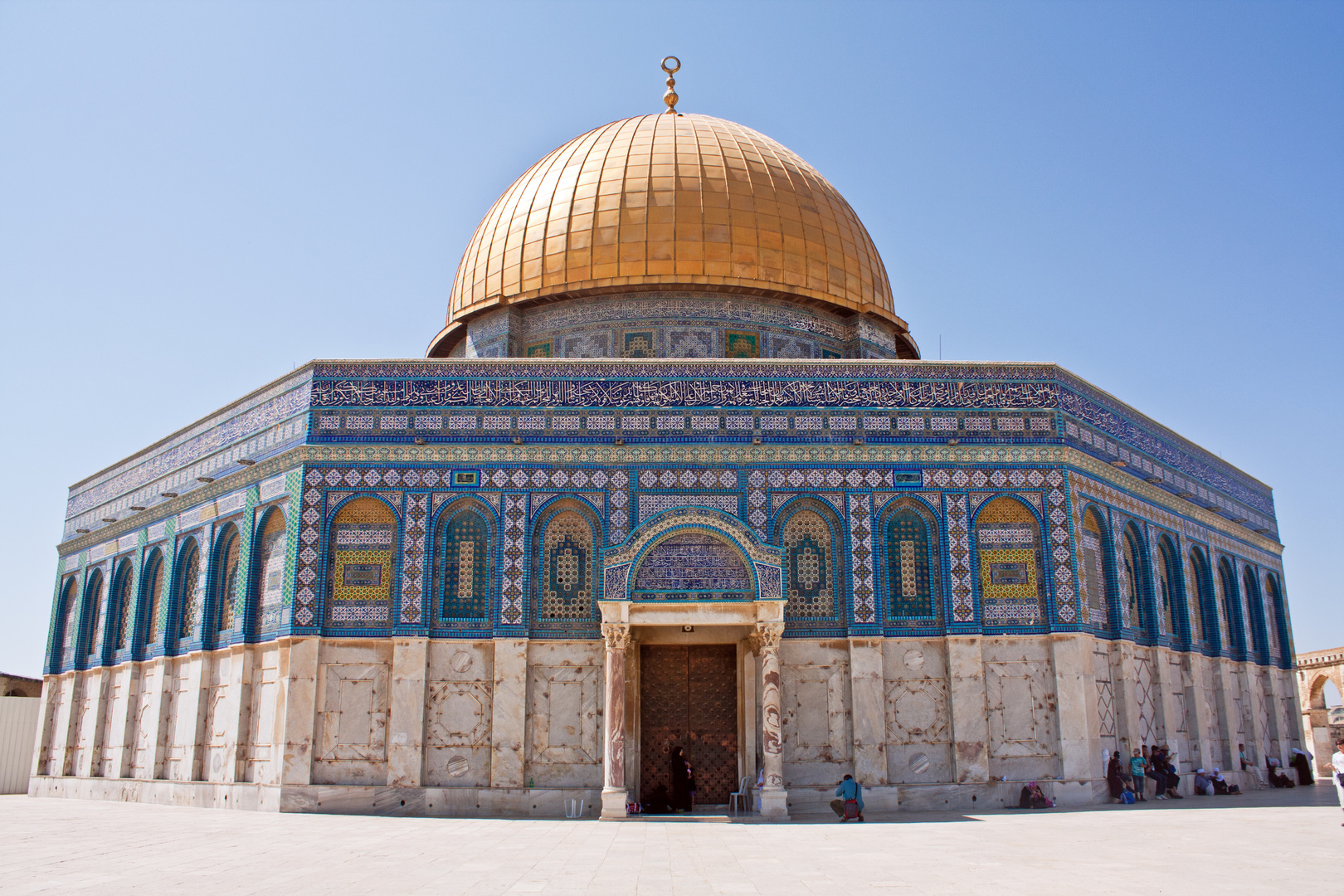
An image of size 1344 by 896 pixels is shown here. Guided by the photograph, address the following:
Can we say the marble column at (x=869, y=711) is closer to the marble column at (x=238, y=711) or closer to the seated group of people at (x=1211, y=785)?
the seated group of people at (x=1211, y=785)

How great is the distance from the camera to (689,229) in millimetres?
18453

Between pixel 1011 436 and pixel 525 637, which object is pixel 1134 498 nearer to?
pixel 1011 436

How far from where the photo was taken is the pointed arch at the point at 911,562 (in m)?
15.1

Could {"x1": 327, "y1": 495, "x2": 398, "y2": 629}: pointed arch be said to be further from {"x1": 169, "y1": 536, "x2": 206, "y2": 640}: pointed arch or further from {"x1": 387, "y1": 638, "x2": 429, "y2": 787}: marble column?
{"x1": 169, "y1": 536, "x2": 206, "y2": 640}: pointed arch

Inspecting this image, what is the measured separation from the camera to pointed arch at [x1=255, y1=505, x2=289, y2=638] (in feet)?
50.4

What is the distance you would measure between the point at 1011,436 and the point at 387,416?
8.72 meters

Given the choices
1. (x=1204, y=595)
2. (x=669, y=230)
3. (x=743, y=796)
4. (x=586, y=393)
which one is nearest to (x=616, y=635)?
(x=743, y=796)

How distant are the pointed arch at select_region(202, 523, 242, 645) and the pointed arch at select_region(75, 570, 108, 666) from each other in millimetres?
4303

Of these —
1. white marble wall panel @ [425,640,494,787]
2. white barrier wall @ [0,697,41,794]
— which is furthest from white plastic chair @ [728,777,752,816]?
white barrier wall @ [0,697,41,794]

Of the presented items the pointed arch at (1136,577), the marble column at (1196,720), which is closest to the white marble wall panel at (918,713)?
the pointed arch at (1136,577)

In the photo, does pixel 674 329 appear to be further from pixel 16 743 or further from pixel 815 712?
pixel 16 743

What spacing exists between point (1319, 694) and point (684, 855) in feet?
99.5

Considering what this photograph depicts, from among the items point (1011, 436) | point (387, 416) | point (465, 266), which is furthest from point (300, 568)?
point (1011, 436)

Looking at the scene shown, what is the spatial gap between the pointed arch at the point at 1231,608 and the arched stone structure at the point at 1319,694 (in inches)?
444
